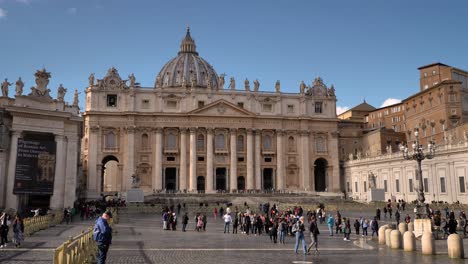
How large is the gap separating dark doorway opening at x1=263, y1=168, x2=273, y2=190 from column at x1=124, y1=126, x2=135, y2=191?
61.6 ft

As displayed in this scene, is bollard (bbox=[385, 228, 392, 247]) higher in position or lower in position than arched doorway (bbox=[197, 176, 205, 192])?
lower

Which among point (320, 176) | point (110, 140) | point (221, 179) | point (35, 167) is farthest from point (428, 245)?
point (320, 176)

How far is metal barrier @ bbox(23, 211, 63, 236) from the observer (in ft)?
66.2

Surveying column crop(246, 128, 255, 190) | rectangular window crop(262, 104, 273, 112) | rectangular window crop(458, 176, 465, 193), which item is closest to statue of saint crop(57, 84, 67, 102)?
rectangular window crop(458, 176, 465, 193)

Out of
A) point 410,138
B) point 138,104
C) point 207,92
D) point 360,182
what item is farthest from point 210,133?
point 410,138

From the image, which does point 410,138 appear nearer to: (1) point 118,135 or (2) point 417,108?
(2) point 417,108

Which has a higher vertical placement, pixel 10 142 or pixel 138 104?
pixel 138 104

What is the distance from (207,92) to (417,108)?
2773 cm

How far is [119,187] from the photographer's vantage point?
6122 centimetres

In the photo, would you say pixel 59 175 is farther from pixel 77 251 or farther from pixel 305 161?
pixel 305 161

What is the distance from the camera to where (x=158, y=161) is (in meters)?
61.7

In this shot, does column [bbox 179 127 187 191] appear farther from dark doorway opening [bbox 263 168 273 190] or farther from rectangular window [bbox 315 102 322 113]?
rectangular window [bbox 315 102 322 113]

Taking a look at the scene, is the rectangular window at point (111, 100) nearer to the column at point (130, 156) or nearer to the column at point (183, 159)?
the column at point (130, 156)

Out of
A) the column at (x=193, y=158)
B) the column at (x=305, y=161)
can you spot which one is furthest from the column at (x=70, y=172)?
the column at (x=305, y=161)
